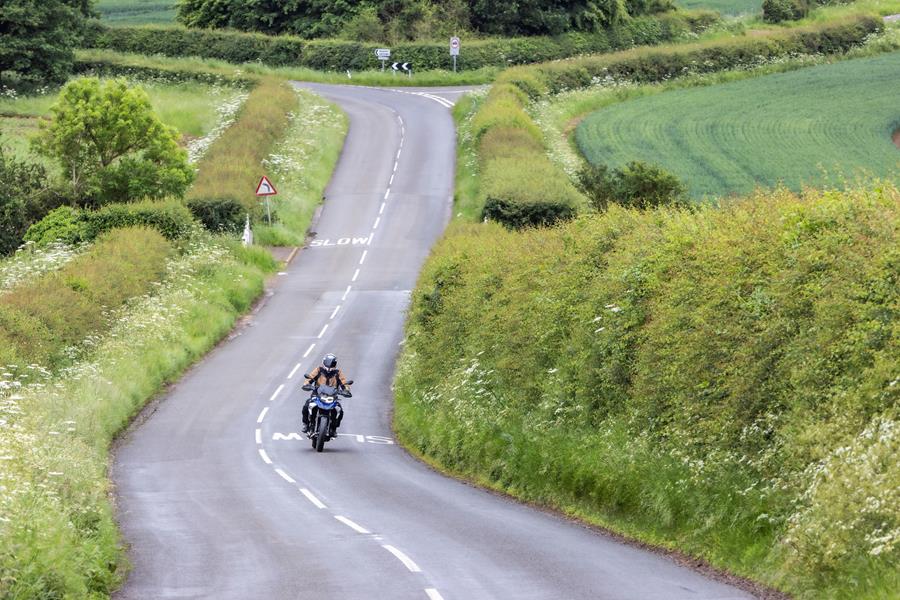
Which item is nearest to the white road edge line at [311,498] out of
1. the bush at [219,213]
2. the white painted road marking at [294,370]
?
the white painted road marking at [294,370]

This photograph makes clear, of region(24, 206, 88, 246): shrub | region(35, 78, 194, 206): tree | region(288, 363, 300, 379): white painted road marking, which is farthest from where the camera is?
region(35, 78, 194, 206): tree

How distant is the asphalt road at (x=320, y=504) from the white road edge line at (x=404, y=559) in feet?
0.04

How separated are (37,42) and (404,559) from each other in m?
65.9

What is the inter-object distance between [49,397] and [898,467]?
15.0m

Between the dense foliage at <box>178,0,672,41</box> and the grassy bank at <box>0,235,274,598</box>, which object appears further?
the dense foliage at <box>178,0,672,41</box>

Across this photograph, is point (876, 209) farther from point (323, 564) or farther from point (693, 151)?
point (693, 151)

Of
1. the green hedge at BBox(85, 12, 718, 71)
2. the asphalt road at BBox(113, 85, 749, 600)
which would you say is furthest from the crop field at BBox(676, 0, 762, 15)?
Answer: the asphalt road at BBox(113, 85, 749, 600)

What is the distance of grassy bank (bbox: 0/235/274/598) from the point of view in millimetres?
12516

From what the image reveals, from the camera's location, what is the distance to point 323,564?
47.9ft

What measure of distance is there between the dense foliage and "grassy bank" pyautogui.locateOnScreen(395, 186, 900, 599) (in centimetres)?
6574

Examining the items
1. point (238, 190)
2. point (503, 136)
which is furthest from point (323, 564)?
point (503, 136)

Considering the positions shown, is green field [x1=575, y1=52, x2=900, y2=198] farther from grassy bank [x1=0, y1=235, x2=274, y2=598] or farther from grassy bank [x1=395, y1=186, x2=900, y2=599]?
grassy bank [x1=395, y1=186, x2=900, y2=599]

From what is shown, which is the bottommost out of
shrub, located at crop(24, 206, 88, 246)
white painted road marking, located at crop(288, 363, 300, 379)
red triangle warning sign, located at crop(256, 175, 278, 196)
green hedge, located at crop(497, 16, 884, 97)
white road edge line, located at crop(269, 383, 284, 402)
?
white painted road marking, located at crop(288, 363, 300, 379)

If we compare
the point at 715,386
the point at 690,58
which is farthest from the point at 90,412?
the point at 690,58
